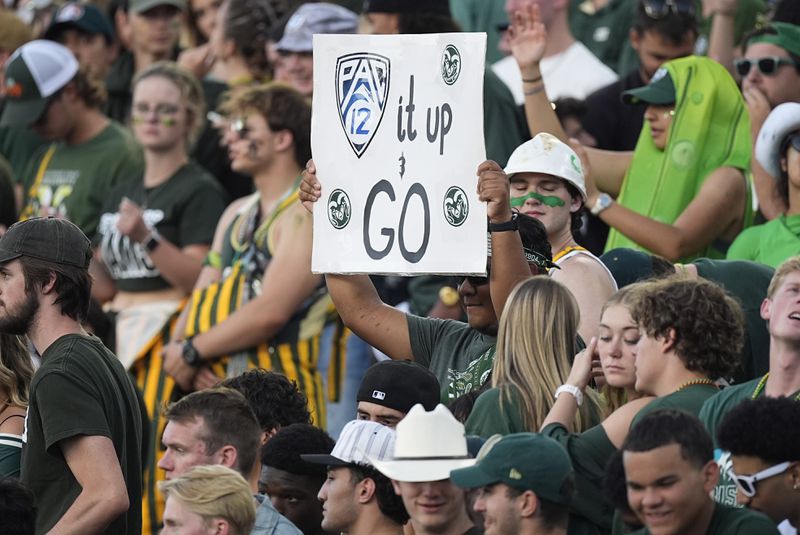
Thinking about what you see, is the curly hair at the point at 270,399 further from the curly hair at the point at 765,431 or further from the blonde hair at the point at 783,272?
the curly hair at the point at 765,431

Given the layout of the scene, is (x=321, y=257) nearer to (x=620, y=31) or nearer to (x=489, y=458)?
(x=489, y=458)

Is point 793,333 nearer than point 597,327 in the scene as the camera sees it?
Yes

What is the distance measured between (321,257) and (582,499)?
5.35ft

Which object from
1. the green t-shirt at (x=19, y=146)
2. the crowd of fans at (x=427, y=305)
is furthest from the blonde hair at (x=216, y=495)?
the green t-shirt at (x=19, y=146)

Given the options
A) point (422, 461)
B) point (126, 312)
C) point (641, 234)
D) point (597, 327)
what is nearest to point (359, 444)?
point (422, 461)

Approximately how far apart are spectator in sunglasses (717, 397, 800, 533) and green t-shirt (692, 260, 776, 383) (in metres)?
1.67

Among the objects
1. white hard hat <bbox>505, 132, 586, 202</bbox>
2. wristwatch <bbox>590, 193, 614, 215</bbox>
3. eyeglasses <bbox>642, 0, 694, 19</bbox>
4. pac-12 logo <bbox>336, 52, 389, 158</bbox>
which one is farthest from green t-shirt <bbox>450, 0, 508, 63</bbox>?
pac-12 logo <bbox>336, 52, 389, 158</bbox>

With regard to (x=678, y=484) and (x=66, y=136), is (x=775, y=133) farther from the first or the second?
(x=66, y=136)

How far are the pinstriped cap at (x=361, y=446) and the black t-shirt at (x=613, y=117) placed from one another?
4.24 meters

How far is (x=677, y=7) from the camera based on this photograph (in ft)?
30.9

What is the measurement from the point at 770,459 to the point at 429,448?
1069mm

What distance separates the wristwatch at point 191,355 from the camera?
9.10m

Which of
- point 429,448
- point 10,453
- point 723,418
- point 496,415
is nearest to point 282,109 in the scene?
point 10,453

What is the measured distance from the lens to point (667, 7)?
9.44m
